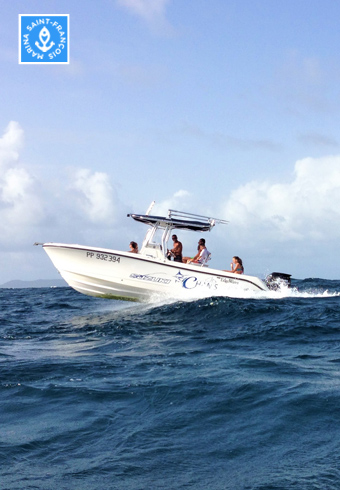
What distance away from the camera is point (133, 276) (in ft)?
54.0

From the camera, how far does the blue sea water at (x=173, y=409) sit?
499 cm

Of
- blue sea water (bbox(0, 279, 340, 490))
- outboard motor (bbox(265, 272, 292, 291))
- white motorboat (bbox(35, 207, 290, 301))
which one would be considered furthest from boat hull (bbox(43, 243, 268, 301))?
blue sea water (bbox(0, 279, 340, 490))

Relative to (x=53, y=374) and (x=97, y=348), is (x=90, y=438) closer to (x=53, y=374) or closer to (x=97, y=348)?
(x=53, y=374)

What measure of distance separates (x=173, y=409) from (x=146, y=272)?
388 inches

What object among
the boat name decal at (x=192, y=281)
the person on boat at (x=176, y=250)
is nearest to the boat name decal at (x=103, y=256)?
the person on boat at (x=176, y=250)

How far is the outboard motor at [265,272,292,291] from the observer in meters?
18.8

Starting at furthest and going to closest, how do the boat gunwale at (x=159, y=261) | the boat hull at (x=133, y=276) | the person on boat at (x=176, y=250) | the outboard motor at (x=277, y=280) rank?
the outboard motor at (x=277, y=280) < the person on boat at (x=176, y=250) < the boat hull at (x=133, y=276) < the boat gunwale at (x=159, y=261)

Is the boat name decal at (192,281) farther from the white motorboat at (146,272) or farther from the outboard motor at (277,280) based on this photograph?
the outboard motor at (277,280)

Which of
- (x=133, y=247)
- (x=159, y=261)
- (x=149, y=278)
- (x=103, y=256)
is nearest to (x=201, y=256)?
(x=159, y=261)

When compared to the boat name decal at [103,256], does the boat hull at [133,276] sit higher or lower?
lower

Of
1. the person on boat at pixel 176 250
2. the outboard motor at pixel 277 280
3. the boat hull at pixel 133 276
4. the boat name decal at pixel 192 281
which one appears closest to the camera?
the boat hull at pixel 133 276

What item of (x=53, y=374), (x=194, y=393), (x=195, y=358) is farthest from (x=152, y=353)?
(x=194, y=393)

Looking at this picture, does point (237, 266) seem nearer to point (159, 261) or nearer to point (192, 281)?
point (192, 281)

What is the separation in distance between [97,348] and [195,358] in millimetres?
2370
